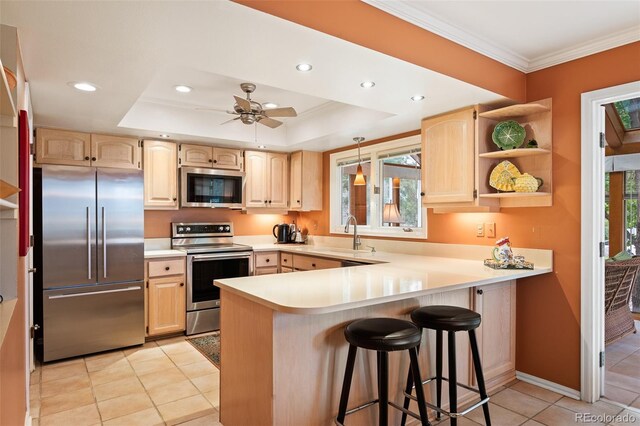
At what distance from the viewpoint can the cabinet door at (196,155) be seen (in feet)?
14.4

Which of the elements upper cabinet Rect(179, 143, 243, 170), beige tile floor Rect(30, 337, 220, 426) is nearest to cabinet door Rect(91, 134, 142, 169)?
upper cabinet Rect(179, 143, 243, 170)

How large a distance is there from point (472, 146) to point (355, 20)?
150 cm

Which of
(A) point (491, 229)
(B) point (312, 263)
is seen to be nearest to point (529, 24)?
(A) point (491, 229)

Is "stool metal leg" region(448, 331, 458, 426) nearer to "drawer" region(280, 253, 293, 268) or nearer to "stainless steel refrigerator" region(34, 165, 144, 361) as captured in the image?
"drawer" region(280, 253, 293, 268)

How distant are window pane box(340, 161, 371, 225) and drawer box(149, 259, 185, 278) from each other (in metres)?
2.03

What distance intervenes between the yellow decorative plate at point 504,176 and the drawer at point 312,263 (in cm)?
163

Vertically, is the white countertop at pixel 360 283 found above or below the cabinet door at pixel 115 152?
below

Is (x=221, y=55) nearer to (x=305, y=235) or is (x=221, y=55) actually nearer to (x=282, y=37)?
(x=282, y=37)

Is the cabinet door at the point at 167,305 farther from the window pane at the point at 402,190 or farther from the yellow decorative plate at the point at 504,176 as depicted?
the yellow decorative plate at the point at 504,176

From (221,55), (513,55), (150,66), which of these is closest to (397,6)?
(221,55)

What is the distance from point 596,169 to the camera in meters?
2.59

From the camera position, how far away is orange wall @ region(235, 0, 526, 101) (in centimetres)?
175

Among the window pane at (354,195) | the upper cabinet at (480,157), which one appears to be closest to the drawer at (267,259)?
the window pane at (354,195)

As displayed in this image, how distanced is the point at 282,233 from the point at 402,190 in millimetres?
1855
